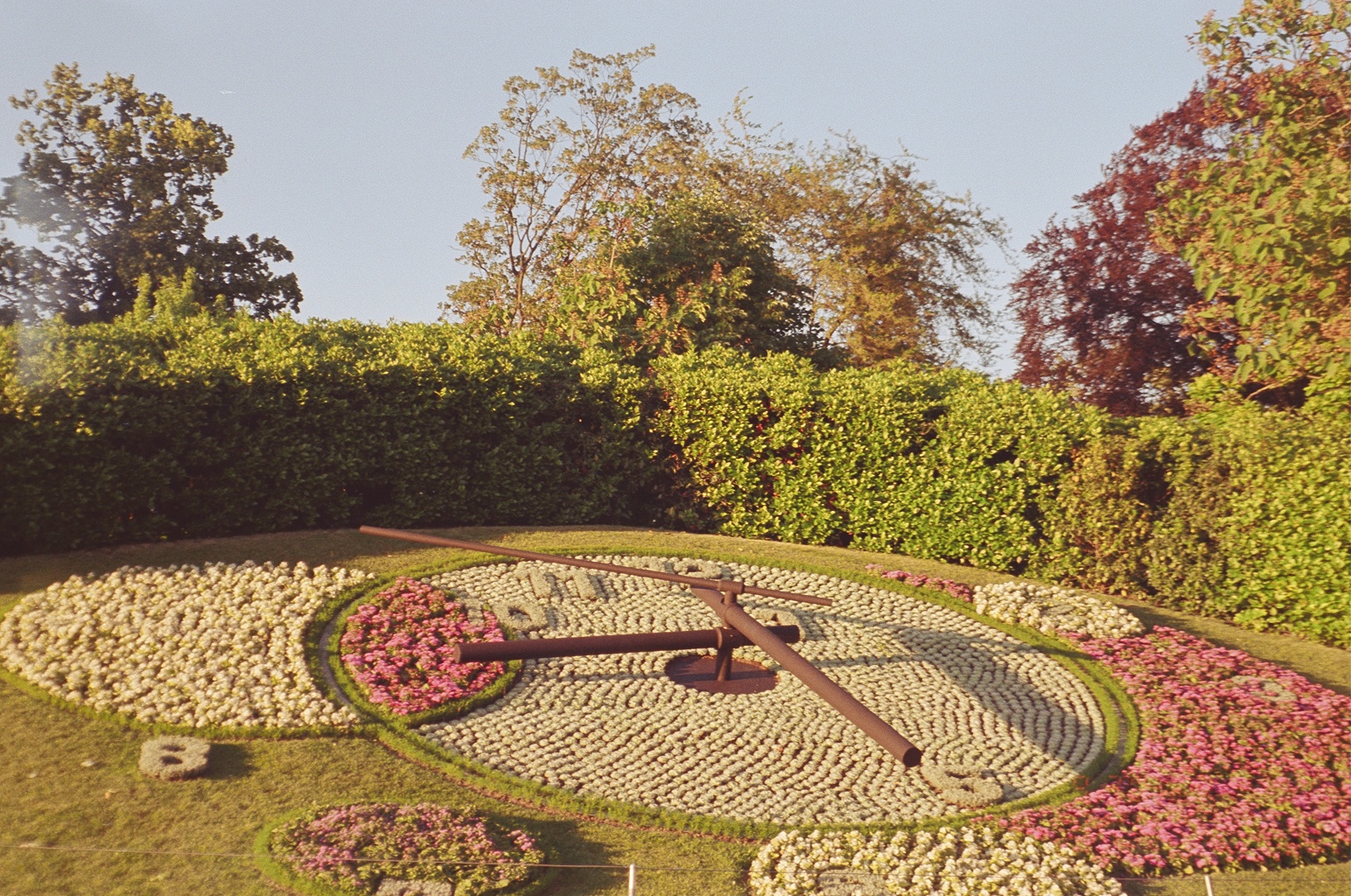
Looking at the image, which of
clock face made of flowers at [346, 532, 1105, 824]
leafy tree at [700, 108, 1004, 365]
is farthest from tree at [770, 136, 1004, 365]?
clock face made of flowers at [346, 532, 1105, 824]

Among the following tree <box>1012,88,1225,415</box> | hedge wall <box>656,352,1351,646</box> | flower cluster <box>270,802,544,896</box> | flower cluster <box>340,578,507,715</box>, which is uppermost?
tree <box>1012,88,1225,415</box>

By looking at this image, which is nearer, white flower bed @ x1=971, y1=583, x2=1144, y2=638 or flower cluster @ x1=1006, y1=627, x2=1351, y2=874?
flower cluster @ x1=1006, y1=627, x2=1351, y2=874

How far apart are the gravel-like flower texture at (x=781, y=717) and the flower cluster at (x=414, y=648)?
0.36 meters

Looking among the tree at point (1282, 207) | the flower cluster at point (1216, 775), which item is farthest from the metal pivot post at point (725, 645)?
the tree at point (1282, 207)

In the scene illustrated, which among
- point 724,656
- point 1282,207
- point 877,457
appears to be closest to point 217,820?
point 724,656

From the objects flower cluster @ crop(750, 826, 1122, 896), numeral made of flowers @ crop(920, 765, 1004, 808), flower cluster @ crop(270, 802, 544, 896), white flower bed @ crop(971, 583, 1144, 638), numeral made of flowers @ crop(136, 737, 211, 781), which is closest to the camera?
flower cluster @ crop(270, 802, 544, 896)

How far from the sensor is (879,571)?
46.6 ft

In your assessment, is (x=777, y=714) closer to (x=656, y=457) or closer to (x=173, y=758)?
(x=173, y=758)

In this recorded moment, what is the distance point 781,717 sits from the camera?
1025 cm

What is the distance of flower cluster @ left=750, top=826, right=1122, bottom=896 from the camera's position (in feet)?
24.2

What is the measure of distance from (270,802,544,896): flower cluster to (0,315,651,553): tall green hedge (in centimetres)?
658

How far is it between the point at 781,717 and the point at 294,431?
735 centimetres

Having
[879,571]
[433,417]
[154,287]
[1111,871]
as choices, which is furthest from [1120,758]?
[154,287]

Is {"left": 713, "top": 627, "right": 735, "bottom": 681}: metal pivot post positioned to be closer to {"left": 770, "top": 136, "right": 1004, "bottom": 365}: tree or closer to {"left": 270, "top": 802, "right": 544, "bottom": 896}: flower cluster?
{"left": 270, "top": 802, "right": 544, "bottom": 896}: flower cluster
